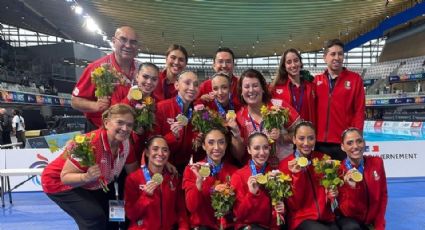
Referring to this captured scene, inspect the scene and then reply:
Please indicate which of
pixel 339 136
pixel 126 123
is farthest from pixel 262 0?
pixel 126 123

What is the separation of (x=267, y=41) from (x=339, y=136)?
23124 millimetres

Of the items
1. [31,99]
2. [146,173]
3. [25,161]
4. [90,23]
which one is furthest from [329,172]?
[31,99]

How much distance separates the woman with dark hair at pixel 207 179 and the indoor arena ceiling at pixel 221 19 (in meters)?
14.1

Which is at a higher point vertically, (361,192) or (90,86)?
(90,86)

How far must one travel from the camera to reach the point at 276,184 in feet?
9.32

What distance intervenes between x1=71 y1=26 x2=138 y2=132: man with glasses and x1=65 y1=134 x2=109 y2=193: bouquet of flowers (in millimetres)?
617

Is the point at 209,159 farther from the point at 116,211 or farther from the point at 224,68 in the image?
the point at 224,68

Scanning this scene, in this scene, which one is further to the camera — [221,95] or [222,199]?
[221,95]

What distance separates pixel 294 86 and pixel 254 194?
1.28 m

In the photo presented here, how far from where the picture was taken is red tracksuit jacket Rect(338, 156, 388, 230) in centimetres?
329

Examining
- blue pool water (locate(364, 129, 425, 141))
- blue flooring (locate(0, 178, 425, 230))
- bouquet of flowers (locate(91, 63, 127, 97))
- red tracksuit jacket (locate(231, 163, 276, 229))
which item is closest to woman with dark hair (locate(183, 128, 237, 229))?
red tracksuit jacket (locate(231, 163, 276, 229))

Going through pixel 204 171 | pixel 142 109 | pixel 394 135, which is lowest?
pixel 394 135

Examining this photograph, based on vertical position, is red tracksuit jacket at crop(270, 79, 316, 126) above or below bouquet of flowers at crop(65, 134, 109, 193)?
above

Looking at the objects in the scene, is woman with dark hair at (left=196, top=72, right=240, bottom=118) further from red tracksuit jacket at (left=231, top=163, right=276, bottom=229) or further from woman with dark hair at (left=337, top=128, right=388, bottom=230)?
woman with dark hair at (left=337, top=128, right=388, bottom=230)
